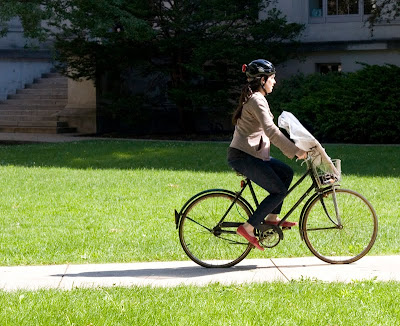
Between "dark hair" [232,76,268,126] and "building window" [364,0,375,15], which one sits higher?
"building window" [364,0,375,15]

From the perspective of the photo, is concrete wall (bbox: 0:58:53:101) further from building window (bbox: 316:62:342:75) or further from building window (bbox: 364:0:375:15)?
building window (bbox: 364:0:375:15)

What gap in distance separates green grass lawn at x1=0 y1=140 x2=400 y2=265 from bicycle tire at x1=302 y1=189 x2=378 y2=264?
0.46 meters

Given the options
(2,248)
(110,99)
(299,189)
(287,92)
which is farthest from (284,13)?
(2,248)

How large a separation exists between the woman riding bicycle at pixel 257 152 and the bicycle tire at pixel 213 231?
0.24 metres

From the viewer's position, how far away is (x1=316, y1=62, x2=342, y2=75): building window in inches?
1029

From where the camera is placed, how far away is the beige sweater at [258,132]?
7.44 metres

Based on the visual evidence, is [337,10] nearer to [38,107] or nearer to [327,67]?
[327,67]

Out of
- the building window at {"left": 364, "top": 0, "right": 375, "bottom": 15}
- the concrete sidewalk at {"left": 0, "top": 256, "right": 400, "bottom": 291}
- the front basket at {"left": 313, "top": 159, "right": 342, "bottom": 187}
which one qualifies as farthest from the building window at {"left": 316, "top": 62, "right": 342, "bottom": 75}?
the front basket at {"left": 313, "top": 159, "right": 342, "bottom": 187}

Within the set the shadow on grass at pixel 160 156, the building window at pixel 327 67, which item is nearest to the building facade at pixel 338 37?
the building window at pixel 327 67

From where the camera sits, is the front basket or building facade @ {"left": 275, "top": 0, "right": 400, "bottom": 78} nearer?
the front basket

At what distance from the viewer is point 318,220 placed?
26.1 feet

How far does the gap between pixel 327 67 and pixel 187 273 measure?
1957 cm

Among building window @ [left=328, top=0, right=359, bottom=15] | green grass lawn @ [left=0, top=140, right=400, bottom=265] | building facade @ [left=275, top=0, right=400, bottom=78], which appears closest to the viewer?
green grass lawn @ [left=0, top=140, right=400, bottom=265]

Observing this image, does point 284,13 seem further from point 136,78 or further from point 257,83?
point 257,83
